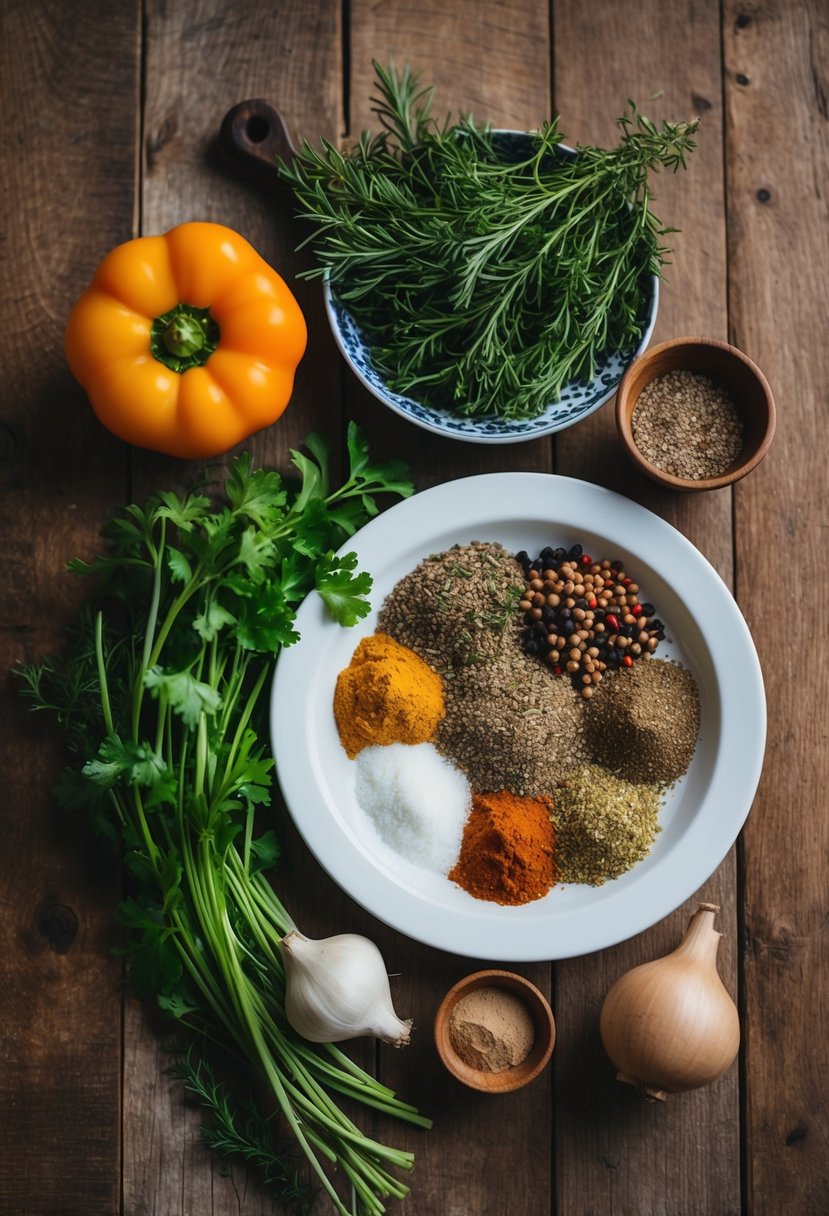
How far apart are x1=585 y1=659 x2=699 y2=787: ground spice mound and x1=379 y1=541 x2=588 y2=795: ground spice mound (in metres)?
0.04

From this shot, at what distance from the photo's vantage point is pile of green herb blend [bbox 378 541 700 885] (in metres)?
1.44

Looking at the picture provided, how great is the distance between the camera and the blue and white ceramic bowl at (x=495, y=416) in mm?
1423

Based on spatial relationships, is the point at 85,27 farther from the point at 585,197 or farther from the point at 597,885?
the point at 597,885

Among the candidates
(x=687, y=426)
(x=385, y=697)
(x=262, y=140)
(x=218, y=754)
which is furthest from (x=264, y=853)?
(x=262, y=140)

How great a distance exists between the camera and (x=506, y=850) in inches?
55.7

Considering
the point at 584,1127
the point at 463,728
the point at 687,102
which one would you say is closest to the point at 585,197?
the point at 687,102

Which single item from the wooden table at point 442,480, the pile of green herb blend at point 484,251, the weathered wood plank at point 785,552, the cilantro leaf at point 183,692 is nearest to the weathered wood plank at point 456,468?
the wooden table at point 442,480

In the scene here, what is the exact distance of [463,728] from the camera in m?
1.45

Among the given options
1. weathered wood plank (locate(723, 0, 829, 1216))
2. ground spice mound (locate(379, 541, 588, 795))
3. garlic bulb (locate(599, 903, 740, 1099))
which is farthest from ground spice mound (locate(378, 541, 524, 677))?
garlic bulb (locate(599, 903, 740, 1099))

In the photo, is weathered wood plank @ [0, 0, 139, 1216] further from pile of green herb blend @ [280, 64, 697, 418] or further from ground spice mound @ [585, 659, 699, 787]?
ground spice mound @ [585, 659, 699, 787]

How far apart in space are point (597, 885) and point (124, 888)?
72cm

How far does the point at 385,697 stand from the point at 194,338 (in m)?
0.57

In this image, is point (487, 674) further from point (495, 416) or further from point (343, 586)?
point (495, 416)

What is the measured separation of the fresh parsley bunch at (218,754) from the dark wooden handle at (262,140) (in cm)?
44
